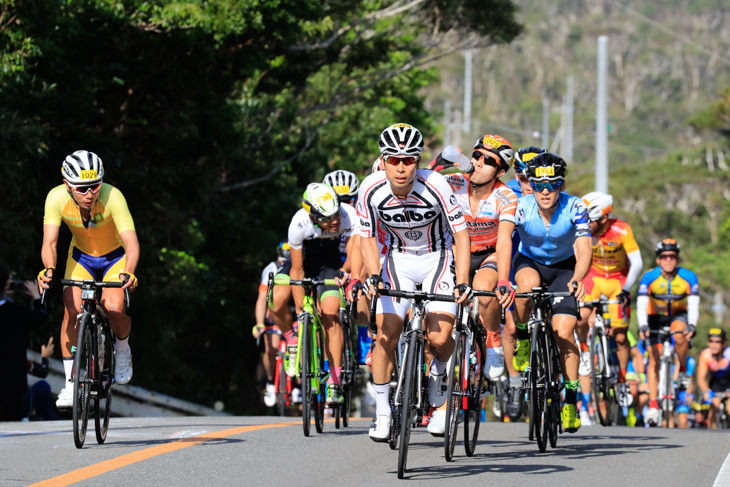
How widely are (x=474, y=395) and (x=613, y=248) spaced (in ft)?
19.9

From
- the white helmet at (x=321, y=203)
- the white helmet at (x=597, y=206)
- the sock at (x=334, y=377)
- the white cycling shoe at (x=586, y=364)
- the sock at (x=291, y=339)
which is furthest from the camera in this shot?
the white cycling shoe at (x=586, y=364)

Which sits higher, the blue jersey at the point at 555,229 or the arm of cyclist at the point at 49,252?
the blue jersey at the point at 555,229

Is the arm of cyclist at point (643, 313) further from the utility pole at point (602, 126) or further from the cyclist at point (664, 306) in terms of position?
the utility pole at point (602, 126)

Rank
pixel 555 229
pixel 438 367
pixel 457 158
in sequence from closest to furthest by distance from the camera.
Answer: pixel 438 367 < pixel 555 229 < pixel 457 158

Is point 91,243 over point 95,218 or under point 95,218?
under

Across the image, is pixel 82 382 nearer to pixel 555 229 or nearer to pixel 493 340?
pixel 493 340

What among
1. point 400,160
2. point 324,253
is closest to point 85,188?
point 400,160

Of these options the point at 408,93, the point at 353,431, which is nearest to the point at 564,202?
the point at 353,431

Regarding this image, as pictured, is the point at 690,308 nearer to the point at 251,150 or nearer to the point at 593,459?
the point at 593,459

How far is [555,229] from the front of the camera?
9.98m

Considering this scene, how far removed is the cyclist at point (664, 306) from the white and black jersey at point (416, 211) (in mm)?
8222

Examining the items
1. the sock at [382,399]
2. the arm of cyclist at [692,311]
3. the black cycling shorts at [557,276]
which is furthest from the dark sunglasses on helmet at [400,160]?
the arm of cyclist at [692,311]

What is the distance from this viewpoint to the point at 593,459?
9.05 meters

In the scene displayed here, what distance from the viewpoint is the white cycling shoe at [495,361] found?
998cm
